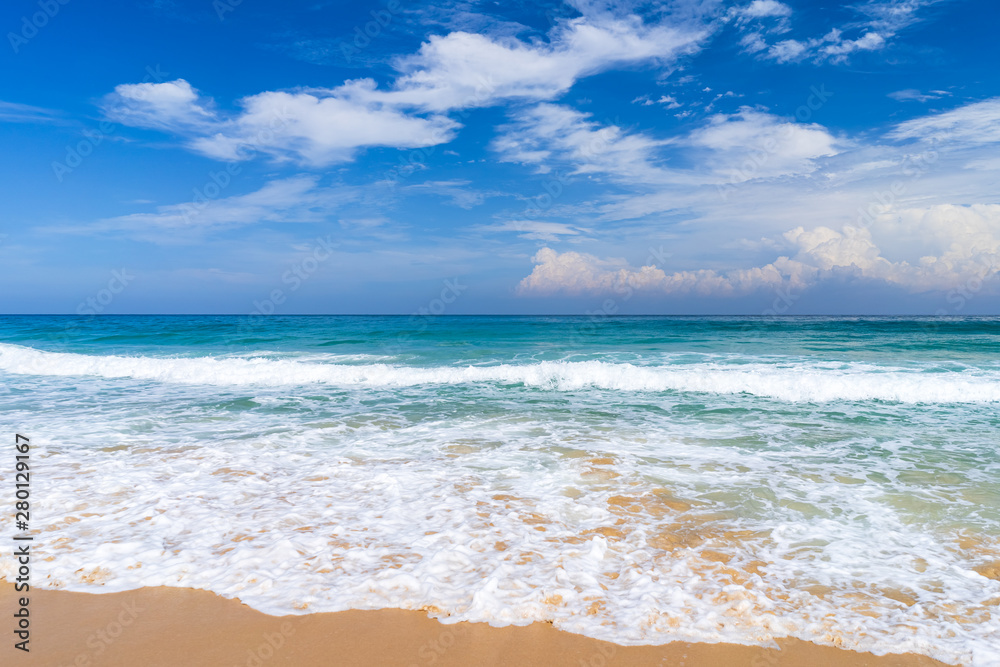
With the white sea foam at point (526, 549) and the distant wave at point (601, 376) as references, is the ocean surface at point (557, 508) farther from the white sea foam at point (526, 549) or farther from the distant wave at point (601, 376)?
the distant wave at point (601, 376)

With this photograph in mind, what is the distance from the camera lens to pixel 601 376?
1633 centimetres

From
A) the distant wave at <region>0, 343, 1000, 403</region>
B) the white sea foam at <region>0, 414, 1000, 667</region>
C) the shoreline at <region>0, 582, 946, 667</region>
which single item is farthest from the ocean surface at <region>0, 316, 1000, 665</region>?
the distant wave at <region>0, 343, 1000, 403</region>

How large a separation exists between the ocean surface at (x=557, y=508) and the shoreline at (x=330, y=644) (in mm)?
128

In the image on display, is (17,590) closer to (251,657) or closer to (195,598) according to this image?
(195,598)

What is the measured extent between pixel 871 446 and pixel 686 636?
671 centimetres

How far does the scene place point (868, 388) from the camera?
1374 cm

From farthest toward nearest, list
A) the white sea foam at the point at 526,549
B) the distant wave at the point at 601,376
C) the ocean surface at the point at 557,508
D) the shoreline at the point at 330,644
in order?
the distant wave at the point at 601,376 → the ocean surface at the point at 557,508 → the white sea foam at the point at 526,549 → the shoreline at the point at 330,644

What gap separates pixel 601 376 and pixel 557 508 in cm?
1116

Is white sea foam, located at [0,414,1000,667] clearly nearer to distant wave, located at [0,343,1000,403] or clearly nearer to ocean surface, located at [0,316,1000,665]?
ocean surface, located at [0,316,1000,665]

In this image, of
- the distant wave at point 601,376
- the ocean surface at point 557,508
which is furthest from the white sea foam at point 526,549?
the distant wave at point 601,376

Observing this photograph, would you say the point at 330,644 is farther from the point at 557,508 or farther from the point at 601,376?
the point at 601,376

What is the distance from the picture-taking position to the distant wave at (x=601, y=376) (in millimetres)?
13547

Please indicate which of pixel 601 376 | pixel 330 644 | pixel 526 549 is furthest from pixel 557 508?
pixel 601 376

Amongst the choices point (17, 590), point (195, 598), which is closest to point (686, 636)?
point (195, 598)
